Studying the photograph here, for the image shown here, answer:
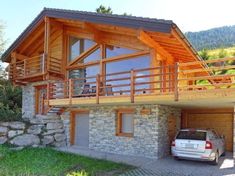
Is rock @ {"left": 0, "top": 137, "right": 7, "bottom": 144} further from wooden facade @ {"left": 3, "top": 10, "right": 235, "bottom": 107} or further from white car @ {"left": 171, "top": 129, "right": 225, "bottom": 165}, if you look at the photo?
white car @ {"left": 171, "top": 129, "right": 225, "bottom": 165}

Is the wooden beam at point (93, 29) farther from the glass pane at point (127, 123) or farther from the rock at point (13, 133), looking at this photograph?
the rock at point (13, 133)

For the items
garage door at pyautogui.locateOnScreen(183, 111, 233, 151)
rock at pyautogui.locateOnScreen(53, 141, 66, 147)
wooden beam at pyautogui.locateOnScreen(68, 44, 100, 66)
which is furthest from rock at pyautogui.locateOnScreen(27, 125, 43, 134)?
garage door at pyautogui.locateOnScreen(183, 111, 233, 151)

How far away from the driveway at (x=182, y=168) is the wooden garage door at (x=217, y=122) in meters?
3.40

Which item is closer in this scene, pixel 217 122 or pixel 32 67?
pixel 217 122

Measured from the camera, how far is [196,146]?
11.6 m

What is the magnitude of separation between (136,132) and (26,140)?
6.23 meters

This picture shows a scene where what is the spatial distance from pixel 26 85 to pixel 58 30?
4398 mm

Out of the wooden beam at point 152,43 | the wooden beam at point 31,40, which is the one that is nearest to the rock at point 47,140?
the wooden beam at point 31,40

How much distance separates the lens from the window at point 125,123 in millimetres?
14252

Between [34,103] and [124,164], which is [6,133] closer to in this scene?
[34,103]

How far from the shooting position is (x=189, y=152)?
11766mm

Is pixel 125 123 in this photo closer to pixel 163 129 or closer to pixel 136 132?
pixel 136 132

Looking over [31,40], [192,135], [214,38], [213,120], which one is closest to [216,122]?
[213,120]

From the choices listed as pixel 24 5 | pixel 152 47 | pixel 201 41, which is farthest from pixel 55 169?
pixel 201 41
